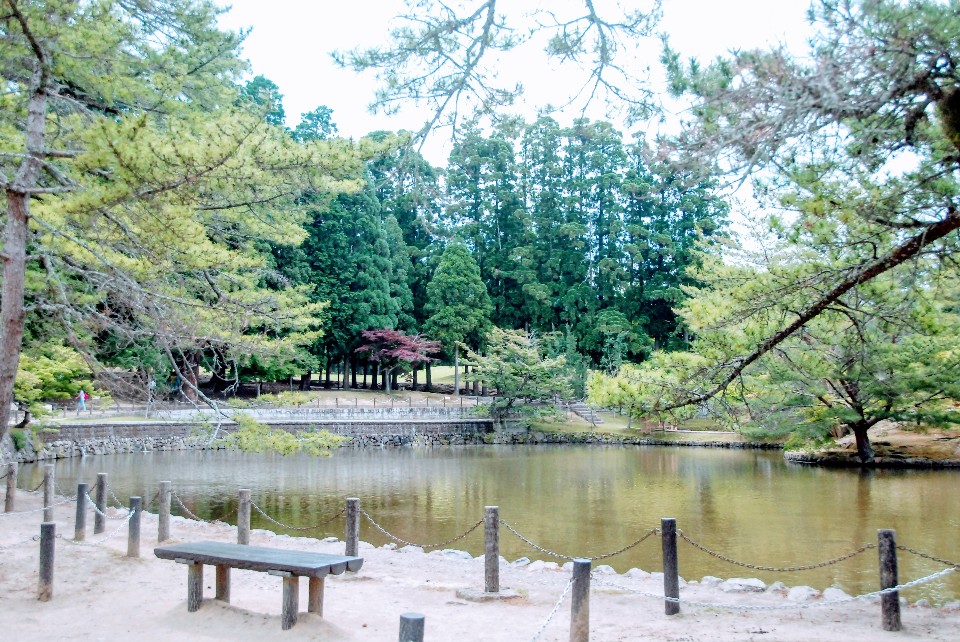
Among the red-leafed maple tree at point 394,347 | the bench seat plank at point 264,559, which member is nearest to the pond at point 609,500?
the bench seat plank at point 264,559

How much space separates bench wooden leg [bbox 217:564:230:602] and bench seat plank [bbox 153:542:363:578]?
0.19 m

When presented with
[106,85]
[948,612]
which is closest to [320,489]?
[106,85]

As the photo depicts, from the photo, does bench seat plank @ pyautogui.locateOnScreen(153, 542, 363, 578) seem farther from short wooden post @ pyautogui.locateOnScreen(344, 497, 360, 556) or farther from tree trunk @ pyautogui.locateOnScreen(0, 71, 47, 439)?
tree trunk @ pyautogui.locateOnScreen(0, 71, 47, 439)

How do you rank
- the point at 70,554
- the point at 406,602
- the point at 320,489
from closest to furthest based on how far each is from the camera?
1. the point at 406,602
2. the point at 70,554
3. the point at 320,489

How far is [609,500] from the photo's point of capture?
46.4ft

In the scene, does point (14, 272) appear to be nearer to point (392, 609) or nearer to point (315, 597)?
point (315, 597)

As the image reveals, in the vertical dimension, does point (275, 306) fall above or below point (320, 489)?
above

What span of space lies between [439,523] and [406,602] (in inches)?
230

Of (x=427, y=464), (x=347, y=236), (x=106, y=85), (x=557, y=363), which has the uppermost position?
(x=347, y=236)

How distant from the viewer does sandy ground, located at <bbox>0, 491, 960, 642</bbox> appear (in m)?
5.14

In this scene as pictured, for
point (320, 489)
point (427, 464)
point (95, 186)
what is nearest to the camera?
point (95, 186)

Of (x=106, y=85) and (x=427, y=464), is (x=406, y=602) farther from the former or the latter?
(x=427, y=464)

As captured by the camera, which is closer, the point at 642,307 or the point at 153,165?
the point at 153,165

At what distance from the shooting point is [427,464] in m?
21.0
